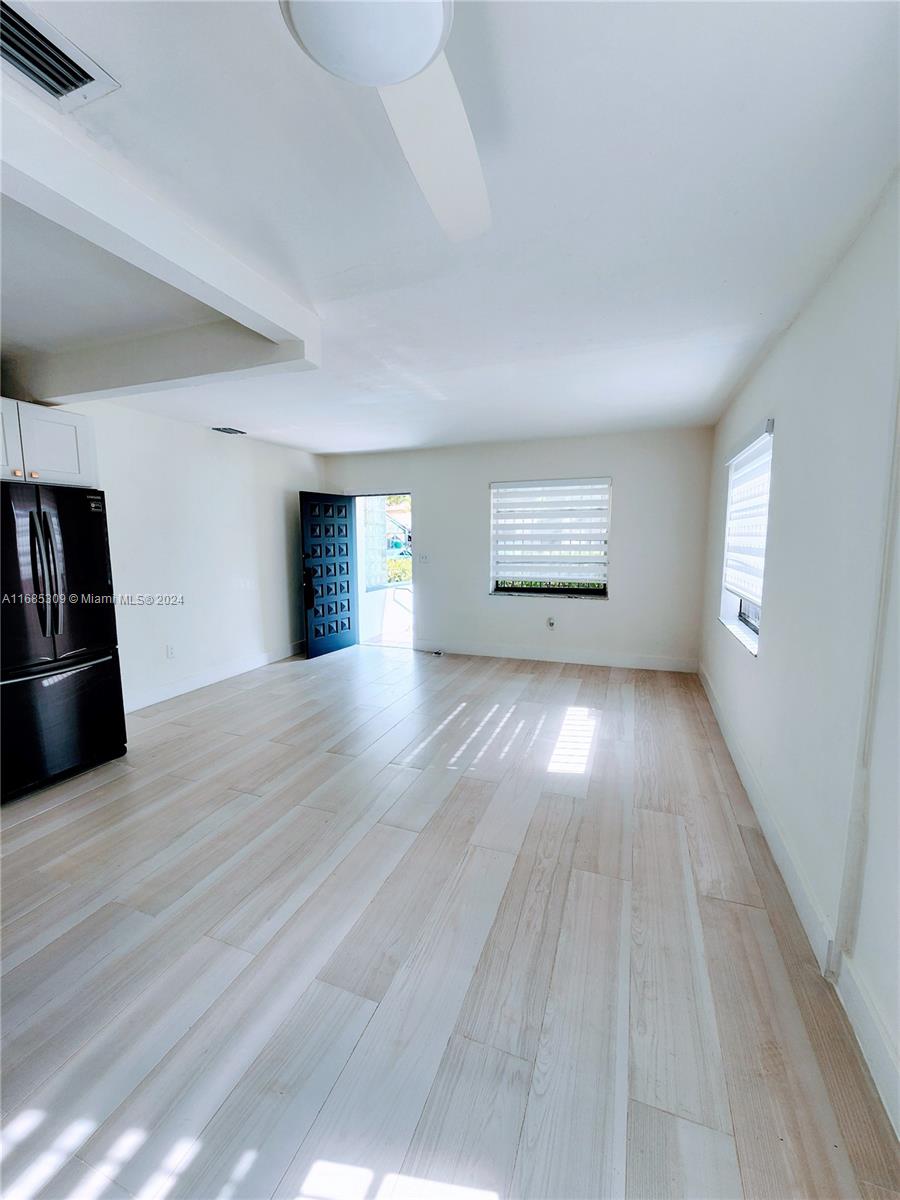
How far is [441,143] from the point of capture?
38.8 inches

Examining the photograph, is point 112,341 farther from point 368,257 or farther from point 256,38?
point 256,38

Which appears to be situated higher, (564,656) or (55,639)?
(55,639)

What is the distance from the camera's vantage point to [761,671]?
247 centimetres

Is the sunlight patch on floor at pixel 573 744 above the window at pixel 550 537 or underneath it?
underneath

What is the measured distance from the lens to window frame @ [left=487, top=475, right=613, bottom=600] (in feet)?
16.3

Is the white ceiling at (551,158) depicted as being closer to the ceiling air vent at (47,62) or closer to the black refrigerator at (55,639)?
the ceiling air vent at (47,62)

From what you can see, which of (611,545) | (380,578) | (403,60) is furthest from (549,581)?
(403,60)

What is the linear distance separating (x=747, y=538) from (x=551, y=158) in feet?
8.32

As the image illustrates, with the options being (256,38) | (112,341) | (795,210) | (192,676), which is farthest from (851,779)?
(192,676)

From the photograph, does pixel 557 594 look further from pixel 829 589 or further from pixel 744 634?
pixel 829 589

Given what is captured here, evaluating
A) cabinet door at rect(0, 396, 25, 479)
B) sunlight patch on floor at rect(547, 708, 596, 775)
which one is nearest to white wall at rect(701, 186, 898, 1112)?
sunlight patch on floor at rect(547, 708, 596, 775)

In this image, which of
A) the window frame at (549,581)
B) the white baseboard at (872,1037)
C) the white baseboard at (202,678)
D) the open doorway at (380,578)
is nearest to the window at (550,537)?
the window frame at (549,581)

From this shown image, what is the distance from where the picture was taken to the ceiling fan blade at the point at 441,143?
0.86 metres

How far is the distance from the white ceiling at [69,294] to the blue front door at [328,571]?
2803 mm
